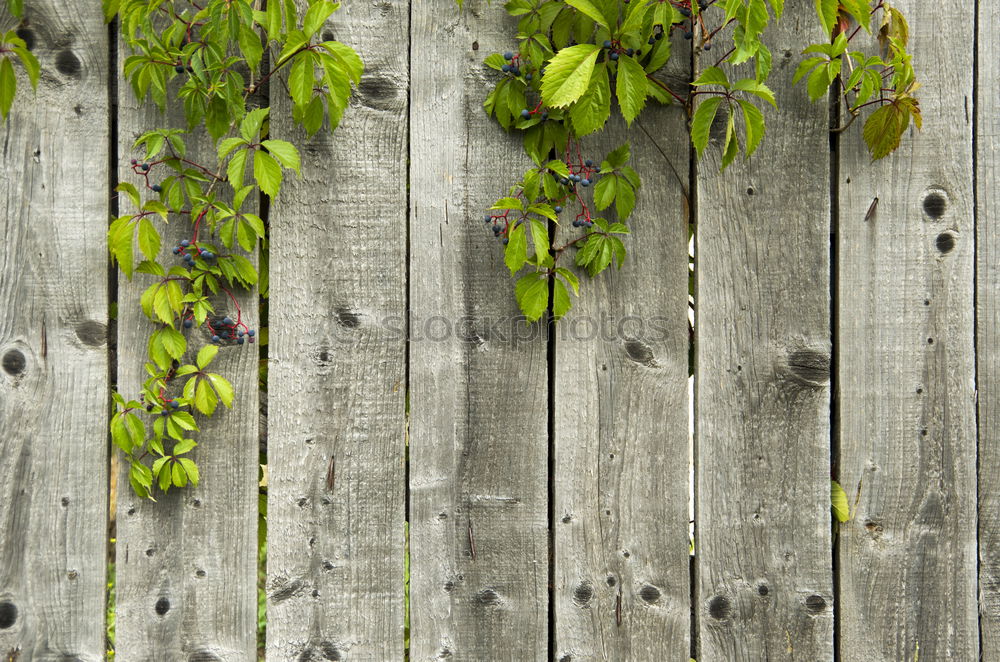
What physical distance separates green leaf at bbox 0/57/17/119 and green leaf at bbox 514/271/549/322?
1.08 m

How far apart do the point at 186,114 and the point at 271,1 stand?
0.28 meters

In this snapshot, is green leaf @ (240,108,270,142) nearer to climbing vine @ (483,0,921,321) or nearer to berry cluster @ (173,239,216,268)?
berry cluster @ (173,239,216,268)

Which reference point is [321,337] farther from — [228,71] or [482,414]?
[228,71]

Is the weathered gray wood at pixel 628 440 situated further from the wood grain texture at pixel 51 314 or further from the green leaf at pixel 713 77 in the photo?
the wood grain texture at pixel 51 314

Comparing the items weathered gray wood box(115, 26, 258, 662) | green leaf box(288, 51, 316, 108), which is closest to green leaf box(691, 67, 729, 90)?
A: green leaf box(288, 51, 316, 108)

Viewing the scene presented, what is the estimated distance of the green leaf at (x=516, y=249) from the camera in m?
1.40

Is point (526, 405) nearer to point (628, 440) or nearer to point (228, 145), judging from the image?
point (628, 440)

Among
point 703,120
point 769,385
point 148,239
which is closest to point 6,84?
point 148,239

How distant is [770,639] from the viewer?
151cm

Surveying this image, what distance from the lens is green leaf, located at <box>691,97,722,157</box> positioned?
140cm

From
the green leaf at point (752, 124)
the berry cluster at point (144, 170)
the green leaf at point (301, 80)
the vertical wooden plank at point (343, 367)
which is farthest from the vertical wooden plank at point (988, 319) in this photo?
the berry cluster at point (144, 170)

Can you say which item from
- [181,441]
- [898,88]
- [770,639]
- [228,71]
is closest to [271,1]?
[228,71]

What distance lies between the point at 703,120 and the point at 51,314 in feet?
4.45

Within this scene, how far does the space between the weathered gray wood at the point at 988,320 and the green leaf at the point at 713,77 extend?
57 centimetres
